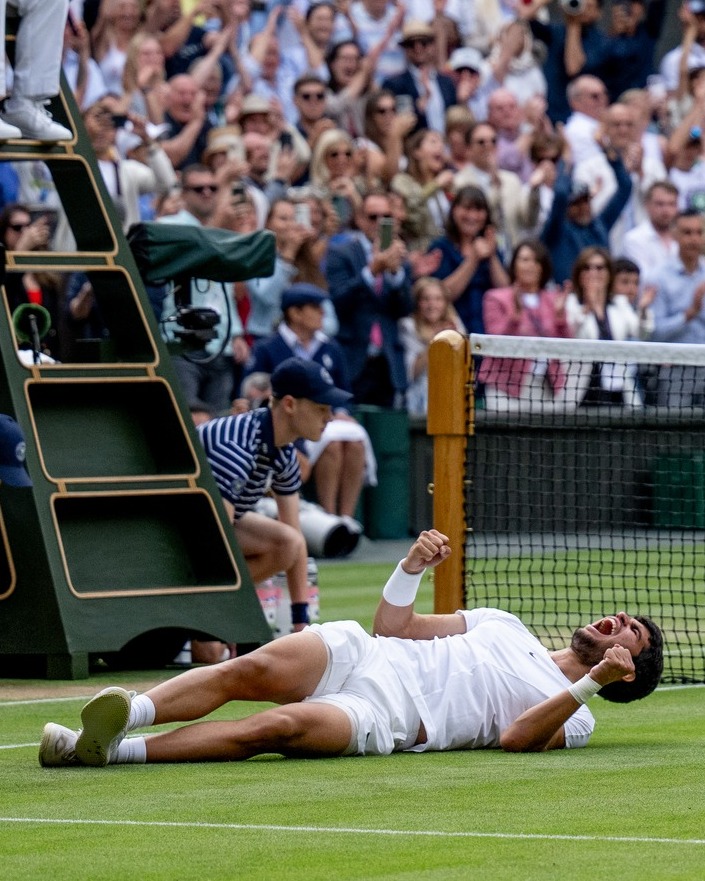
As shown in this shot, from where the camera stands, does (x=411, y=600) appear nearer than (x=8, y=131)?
Yes

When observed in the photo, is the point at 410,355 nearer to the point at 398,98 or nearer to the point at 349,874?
the point at 398,98

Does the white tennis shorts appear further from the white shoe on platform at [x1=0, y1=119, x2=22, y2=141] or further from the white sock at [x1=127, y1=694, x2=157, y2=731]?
the white shoe on platform at [x1=0, y1=119, x2=22, y2=141]

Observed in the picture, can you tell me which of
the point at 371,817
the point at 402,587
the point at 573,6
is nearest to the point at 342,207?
the point at 573,6

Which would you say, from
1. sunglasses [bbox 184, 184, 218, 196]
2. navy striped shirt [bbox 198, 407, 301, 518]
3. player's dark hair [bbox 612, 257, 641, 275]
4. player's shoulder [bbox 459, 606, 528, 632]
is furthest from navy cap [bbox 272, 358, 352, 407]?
player's dark hair [bbox 612, 257, 641, 275]

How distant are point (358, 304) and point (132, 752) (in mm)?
11941

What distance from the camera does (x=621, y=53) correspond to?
26.4 m

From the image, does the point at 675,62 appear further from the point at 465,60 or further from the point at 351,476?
the point at 351,476

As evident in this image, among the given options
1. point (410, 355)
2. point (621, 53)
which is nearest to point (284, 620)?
point (410, 355)

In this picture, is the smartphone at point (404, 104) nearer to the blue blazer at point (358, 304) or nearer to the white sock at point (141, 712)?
the blue blazer at point (358, 304)

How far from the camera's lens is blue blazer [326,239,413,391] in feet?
62.7

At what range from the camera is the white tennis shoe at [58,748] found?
7641mm

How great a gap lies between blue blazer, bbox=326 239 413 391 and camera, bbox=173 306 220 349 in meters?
6.82

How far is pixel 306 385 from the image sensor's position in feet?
37.4

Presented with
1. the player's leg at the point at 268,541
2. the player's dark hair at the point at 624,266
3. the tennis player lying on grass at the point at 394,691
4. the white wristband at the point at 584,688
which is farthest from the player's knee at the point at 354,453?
the white wristband at the point at 584,688
